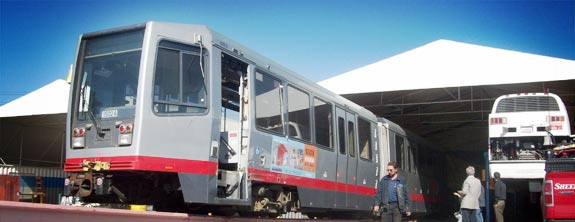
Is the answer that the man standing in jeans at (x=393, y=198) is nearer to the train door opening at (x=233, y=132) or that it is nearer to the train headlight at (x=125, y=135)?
the train door opening at (x=233, y=132)

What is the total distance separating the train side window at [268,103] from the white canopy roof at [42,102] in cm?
1244

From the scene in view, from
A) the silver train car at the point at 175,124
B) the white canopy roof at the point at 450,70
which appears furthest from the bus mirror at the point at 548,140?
the silver train car at the point at 175,124

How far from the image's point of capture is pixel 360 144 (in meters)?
13.3

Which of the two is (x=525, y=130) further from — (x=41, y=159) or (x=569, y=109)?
(x=41, y=159)

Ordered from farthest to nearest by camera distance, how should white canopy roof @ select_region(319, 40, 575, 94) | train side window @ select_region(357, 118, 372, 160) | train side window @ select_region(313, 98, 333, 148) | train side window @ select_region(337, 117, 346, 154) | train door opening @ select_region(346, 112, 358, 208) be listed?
white canopy roof @ select_region(319, 40, 575, 94) < train side window @ select_region(357, 118, 372, 160) < train door opening @ select_region(346, 112, 358, 208) < train side window @ select_region(337, 117, 346, 154) < train side window @ select_region(313, 98, 333, 148)

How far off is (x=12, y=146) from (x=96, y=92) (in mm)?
19158

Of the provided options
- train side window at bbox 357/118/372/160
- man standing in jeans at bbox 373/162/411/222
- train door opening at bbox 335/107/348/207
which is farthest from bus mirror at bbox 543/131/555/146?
man standing in jeans at bbox 373/162/411/222

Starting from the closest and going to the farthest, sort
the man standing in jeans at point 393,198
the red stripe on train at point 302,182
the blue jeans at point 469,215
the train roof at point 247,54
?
1. the train roof at point 247,54
2. the red stripe on train at point 302,182
3. the man standing in jeans at point 393,198
4. the blue jeans at point 469,215

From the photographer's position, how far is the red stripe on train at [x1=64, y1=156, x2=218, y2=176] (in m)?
7.37

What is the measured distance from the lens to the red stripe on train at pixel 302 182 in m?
8.96

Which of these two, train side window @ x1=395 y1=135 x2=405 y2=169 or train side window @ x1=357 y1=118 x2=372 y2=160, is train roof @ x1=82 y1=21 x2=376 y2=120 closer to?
train side window @ x1=357 y1=118 x2=372 y2=160

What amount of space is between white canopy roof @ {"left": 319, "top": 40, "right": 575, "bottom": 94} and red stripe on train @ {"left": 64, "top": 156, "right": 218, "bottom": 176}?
10.9 m

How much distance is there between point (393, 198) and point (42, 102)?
15.8m

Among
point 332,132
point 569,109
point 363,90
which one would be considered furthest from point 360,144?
point 569,109
